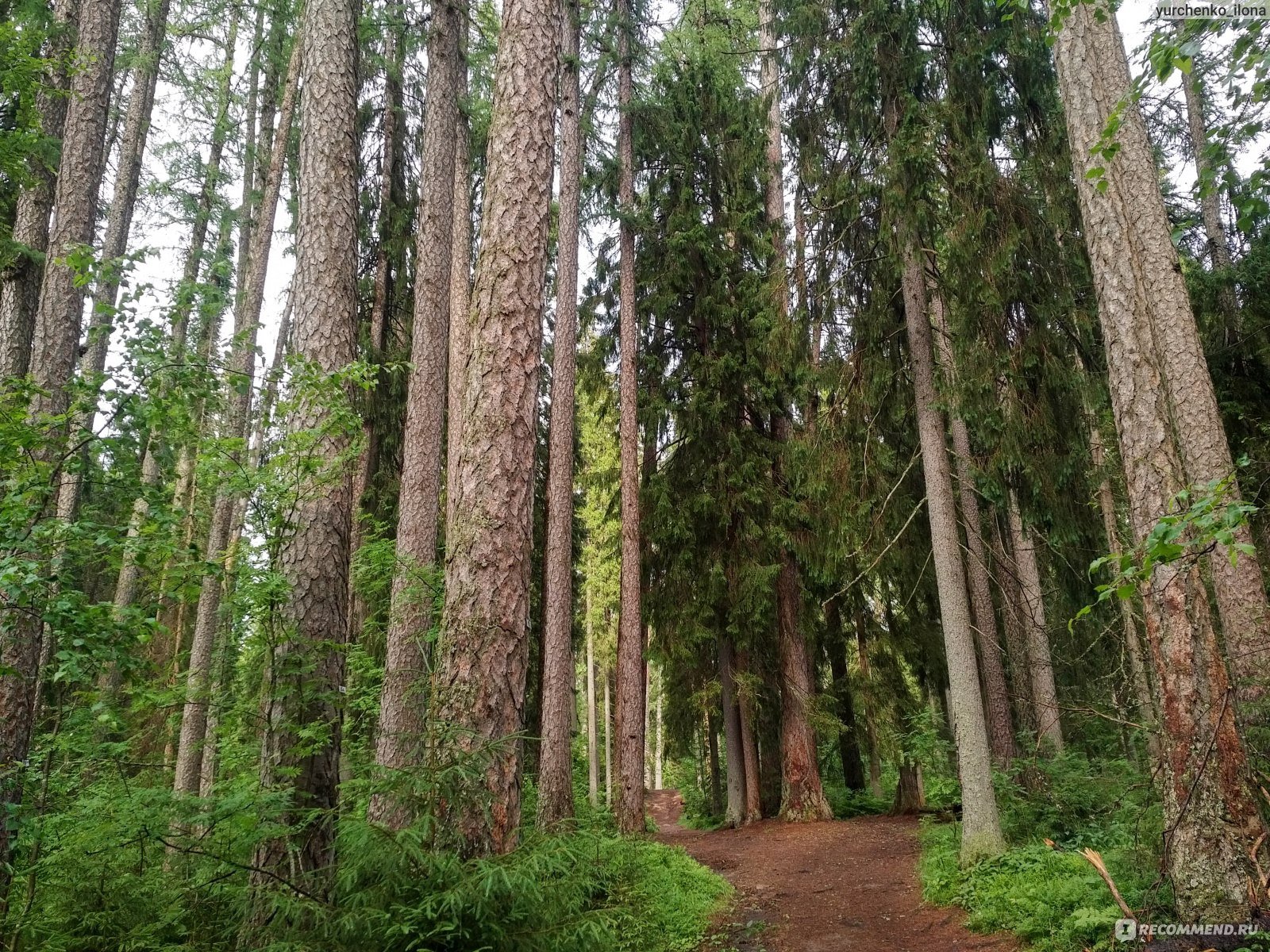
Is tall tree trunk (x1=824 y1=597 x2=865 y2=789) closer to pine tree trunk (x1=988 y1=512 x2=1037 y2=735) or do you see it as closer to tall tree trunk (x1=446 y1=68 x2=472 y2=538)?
pine tree trunk (x1=988 y1=512 x2=1037 y2=735)

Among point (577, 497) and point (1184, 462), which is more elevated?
point (577, 497)

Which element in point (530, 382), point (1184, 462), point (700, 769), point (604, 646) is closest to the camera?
point (530, 382)

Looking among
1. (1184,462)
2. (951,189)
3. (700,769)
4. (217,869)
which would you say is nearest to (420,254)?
(951,189)

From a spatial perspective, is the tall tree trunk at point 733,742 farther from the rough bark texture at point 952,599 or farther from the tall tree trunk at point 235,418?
the tall tree trunk at point 235,418

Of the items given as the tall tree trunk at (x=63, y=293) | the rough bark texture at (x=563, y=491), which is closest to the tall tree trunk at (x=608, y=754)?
the rough bark texture at (x=563, y=491)

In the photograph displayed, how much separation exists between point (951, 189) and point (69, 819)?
10.3 m

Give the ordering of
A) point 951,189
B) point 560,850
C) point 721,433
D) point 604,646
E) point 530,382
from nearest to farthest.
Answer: point 560,850 → point 530,382 → point 951,189 → point 721,433 → point 604,646

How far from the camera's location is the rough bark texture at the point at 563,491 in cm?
1037

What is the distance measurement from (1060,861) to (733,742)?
303 inches

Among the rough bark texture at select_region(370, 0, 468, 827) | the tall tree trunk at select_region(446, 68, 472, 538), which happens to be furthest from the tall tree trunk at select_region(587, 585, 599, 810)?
the rough bark texture at select_region(370, 0, 468, 827)

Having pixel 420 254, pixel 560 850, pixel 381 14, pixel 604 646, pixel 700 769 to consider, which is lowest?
pixel 700 769

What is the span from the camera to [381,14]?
10.8 m

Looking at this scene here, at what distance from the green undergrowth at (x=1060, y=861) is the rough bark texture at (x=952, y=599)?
461 mm

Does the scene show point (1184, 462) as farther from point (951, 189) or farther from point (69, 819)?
point (69, 819)
